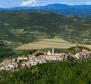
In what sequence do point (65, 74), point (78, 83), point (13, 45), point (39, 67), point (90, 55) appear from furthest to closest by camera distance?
point (13, 45) < point (90, 55) < point (39, 67) < point (65, 74) < point (78, 83)

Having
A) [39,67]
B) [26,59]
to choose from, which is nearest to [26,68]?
[39,67]

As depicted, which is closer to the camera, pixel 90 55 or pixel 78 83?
pixel 78 83

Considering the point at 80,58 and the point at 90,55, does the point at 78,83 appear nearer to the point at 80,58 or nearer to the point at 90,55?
the point at 80,58

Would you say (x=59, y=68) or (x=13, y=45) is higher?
(x=59, y=68)

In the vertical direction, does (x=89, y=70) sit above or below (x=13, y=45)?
above

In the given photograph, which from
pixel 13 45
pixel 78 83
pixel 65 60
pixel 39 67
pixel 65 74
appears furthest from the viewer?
pixel 13 45

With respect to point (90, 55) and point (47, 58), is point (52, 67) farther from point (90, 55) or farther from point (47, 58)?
point (90, 55)

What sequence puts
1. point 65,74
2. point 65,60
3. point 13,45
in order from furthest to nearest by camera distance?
point 13,45 → point 65,60 → point 65,74

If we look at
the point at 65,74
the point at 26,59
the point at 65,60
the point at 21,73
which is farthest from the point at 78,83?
the point at 26,59

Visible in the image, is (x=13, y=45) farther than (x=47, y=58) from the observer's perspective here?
Yes
